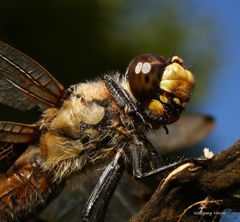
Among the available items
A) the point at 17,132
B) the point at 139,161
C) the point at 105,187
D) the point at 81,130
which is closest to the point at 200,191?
the point at 139,161

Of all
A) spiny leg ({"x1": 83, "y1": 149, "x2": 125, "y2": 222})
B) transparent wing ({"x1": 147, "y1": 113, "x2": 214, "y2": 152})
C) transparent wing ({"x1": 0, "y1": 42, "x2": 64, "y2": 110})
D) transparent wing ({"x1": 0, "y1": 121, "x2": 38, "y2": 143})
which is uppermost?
transparent wing ({"x1": 0, "y1": 42, "x2": 64, "y2": 110})

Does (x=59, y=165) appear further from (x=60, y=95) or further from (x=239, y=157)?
(x=239, y=157)

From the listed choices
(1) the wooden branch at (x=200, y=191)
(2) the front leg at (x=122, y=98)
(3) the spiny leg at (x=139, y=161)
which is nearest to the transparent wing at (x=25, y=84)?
(2) the front leg at (x=122, y=98)

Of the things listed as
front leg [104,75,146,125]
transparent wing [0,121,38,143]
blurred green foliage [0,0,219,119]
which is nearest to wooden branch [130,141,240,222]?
front leg [104,75,146,125]

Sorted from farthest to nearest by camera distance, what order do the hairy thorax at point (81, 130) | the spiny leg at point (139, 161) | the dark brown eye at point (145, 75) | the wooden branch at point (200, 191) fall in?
the hairy thorax at point (81, 130), the dark brown eye at point (145, 75), the spiny leg at point (139, 161), the wooden branch at point (200, 191)

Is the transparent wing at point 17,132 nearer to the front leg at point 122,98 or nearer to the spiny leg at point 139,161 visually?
the front leg at point 122,98

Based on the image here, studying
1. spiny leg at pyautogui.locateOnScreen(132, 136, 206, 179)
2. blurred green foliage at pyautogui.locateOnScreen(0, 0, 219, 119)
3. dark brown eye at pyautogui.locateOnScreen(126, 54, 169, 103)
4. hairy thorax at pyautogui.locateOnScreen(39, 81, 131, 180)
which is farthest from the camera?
blurred green foliage at pyautogui.locateOnScreen(0, 0, 219, 119)

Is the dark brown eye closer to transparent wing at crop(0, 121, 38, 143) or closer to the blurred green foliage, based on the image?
transparent wing at crop(0, 121, 38, 143)
